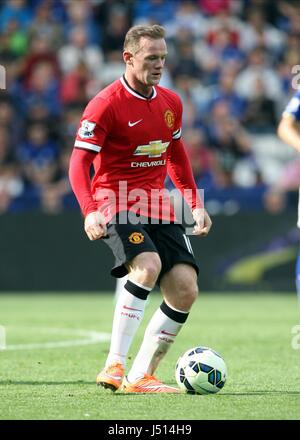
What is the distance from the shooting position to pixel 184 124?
16312mm

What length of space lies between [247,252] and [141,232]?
8836 mm

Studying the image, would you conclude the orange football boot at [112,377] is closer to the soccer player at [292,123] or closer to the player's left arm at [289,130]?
the soccer player at [292,123]

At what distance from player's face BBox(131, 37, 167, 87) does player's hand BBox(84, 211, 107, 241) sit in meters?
0.98

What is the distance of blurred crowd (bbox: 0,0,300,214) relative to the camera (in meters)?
15.4

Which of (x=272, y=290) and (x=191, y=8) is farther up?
(x=191, y=8)

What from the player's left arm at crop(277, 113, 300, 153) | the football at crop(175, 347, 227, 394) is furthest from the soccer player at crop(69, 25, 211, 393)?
the player's left arm at crop(277, 113, 300, 153)

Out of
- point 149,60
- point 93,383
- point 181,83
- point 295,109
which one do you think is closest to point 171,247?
point 93,383

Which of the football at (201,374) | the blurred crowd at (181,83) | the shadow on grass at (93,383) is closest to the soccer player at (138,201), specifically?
the football at (201,374)

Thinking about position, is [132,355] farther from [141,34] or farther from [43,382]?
[141,34]

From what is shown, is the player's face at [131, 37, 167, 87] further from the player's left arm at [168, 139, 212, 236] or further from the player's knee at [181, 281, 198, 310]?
the player's knee at [181, 281, 198, 310]

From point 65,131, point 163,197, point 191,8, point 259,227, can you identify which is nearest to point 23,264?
point 65,131

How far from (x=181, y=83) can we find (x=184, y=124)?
892 mm
